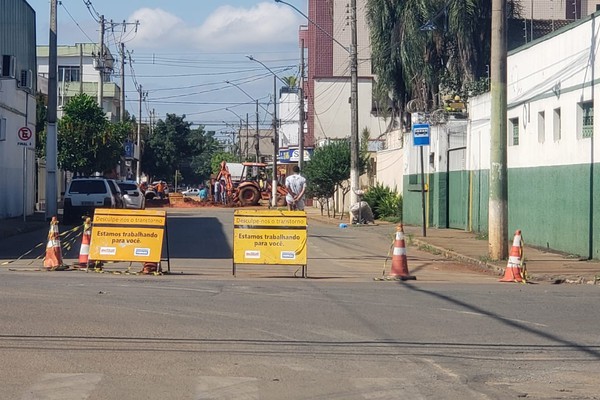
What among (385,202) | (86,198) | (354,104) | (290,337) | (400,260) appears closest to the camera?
(290,337)

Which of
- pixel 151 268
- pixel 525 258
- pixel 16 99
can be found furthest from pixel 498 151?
A: pixel 16 99

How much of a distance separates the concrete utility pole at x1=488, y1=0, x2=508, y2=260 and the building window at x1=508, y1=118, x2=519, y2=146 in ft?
20.6

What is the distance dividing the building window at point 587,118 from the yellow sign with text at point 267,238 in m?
7.62

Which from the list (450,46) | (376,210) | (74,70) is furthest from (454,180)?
(74,70)

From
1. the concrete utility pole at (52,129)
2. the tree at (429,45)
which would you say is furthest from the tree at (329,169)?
the concrete utility pole at (52,129)

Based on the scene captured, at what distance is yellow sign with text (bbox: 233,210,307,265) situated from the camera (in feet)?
55.9

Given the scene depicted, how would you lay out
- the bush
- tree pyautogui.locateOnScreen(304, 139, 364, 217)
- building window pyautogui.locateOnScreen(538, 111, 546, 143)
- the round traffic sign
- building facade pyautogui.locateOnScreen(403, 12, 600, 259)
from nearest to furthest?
building facade pyautogui.locateOnScreen(403, 12, 600, 259) → building window pyautogui.locateOnScreen(538, 111, 546, 143) → the round traffic sign → the bush → tree pyautogui.locateOnScreen(304, 139, 364, 217)

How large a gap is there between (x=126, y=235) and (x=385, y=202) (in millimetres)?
25330

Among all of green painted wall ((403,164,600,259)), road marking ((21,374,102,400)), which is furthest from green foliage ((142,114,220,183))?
road marking ((21,374,102,400))

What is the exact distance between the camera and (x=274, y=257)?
55.8ft

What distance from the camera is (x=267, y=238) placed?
1708 centimetres

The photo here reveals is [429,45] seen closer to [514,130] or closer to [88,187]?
[88,187]

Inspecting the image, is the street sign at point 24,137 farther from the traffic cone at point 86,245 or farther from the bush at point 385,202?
the bush at point 385,202

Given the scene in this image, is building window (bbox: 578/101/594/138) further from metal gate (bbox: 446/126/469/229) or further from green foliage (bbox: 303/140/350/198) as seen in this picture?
green foliage (bbox: 303/140/350/198)
